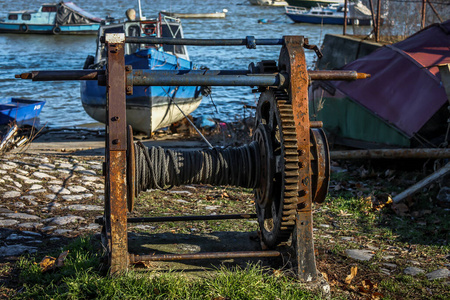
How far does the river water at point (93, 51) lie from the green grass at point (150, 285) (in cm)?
686

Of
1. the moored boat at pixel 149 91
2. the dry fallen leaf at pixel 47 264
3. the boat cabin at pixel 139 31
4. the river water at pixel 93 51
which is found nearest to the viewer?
the dry fallen leaf at pixel 47 264

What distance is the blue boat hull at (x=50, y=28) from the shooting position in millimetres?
38469

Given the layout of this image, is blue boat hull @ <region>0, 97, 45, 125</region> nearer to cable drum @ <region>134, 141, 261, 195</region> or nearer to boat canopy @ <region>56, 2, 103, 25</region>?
cable drum @ <region>134, 141, 261, 195</region>

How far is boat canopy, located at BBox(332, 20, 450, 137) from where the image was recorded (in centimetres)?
806

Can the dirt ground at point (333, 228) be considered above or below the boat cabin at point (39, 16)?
below

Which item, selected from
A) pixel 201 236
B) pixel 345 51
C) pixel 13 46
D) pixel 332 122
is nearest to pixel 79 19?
pixel 13 46

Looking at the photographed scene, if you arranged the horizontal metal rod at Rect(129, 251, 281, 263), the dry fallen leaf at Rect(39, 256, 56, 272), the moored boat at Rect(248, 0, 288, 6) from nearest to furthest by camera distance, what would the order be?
1. the horizontal metal rod at Rect(129, 251, 281, 263)
2. the dry fallen leaf at Rect(39, 256, 56, 272)
3. the moored boat at Rect(248, 0, 288, 6)

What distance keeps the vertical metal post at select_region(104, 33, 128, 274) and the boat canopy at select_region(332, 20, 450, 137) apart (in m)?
5.37

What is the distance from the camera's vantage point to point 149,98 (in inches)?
578

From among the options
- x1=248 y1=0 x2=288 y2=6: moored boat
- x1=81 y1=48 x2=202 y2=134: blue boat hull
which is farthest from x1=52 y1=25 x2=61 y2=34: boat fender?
x1=248 y1=0 x2=288 y2=6: moored boat

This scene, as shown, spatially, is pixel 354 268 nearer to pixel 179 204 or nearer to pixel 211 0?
pixel 179 204

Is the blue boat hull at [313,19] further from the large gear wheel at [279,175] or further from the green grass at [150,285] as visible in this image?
the green grass at [150,285]

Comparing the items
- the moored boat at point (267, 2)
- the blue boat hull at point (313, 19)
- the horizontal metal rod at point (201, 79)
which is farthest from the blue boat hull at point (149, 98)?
the moored boat at point (267, 2)

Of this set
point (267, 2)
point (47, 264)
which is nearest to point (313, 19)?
point (267, 2)
